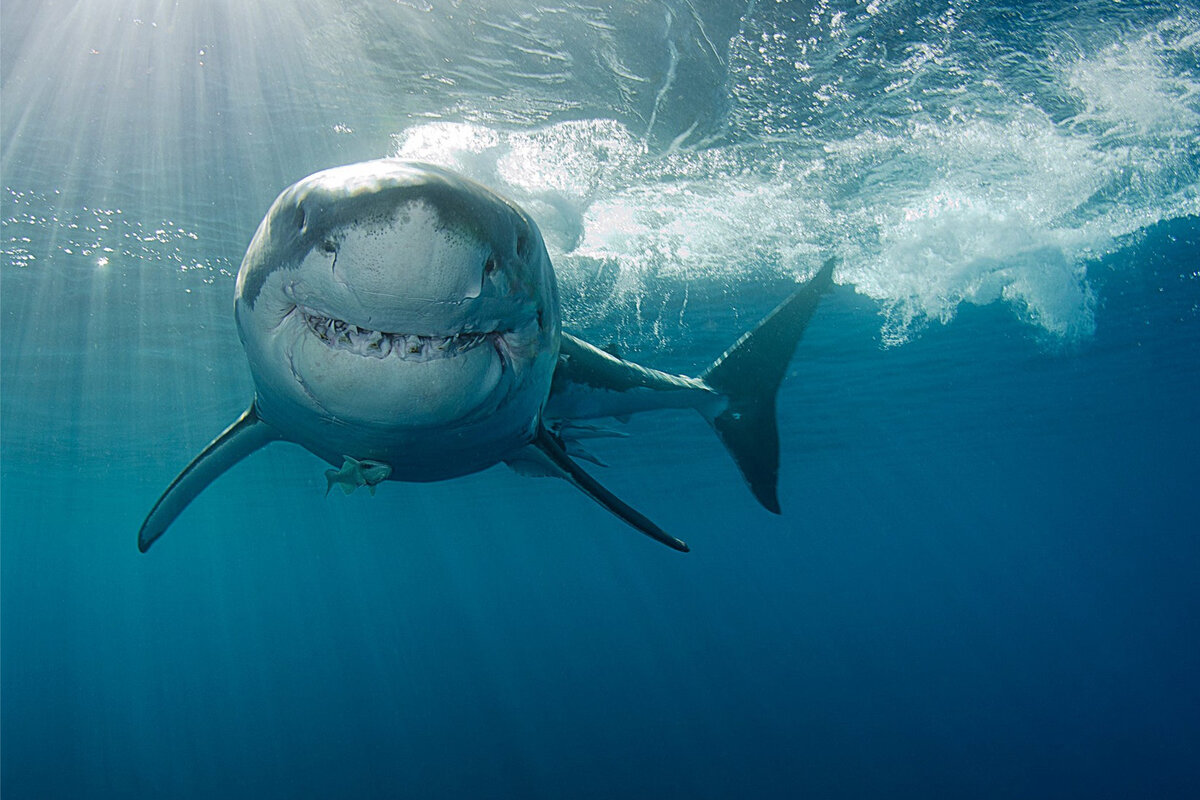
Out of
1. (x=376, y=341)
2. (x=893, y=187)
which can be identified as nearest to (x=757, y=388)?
(x=376, y=341)

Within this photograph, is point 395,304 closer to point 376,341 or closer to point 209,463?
point 376,341

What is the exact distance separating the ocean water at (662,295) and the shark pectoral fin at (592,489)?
5.11m

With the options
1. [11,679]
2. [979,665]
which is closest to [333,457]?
[979,665]

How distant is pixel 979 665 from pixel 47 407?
191 ft

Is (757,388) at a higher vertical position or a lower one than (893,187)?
lower

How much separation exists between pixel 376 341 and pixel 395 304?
0.41 metres

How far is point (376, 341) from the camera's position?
229 centimetres

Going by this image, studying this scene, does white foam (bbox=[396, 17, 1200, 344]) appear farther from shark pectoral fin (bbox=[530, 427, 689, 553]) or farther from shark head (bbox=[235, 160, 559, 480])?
shark head (bbox=[235, 160, 559, 480])

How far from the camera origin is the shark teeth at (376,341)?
2297 mm

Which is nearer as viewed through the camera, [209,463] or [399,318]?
[399,318]

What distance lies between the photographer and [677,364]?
20.2m

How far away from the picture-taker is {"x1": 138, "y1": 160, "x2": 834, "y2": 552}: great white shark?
1.84 metres

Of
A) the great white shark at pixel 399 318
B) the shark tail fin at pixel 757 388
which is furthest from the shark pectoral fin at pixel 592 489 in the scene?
the shark tail fin at pixel 757 388

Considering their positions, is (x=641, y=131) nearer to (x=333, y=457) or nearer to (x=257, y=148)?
(x=257, y=148)
